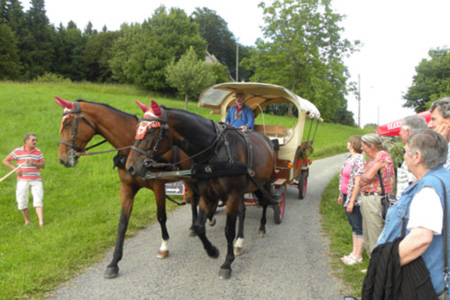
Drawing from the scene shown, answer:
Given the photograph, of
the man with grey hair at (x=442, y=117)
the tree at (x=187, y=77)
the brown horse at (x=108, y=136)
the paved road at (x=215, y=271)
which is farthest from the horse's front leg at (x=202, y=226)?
the tree at (x=187, y=77)

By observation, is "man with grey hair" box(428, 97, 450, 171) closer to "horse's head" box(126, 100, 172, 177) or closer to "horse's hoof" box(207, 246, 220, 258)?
"horse's head" box(126, 100, 172, 177)

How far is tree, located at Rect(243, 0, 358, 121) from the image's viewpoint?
29.8 m

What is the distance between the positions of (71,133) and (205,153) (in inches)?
65.6

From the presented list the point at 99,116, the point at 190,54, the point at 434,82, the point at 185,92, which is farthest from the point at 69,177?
the point at 434,82

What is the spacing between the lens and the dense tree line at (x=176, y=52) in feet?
97.9

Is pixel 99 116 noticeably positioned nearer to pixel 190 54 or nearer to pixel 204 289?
pixel 204 289

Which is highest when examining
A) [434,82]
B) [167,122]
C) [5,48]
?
[5,48]

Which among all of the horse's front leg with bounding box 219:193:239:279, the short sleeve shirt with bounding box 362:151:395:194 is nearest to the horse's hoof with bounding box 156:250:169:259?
the horse's front leg with bounding box 219:193:239:279

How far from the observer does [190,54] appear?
2534 cm

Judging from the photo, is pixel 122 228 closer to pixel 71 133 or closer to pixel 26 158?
pixel 71 133

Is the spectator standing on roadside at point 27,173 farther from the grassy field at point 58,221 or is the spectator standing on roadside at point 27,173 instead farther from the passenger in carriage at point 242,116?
the passenger in carriage at point 242,116

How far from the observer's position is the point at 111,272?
372 centimetres

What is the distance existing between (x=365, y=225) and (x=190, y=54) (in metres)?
23.7

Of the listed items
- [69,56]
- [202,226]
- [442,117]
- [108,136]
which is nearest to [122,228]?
[202,226]
